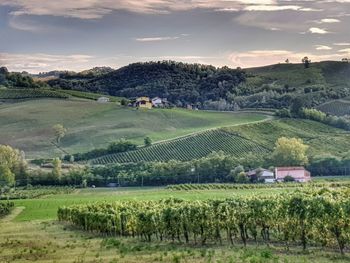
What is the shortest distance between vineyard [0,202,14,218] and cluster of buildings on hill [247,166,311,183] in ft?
162

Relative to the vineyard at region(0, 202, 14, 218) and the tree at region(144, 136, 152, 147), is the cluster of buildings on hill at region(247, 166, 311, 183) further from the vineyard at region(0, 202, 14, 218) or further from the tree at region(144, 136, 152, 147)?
the vineyard at region(0, 202, 14, 218)

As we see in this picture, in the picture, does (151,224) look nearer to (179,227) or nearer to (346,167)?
(179,227)

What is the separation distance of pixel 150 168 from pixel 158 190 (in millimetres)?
17095

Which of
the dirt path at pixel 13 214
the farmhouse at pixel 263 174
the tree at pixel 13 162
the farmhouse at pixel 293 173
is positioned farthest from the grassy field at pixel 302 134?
the dirt path at pixel 13 214

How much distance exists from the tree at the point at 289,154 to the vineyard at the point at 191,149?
11.4m

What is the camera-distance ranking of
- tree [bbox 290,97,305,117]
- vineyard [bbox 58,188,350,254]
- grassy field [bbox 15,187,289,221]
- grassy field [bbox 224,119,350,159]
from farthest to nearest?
tree [bbox 290,97,305,117], grassy field [bbox 224,119,350,159], grassy field [bbox 15,187,289,221], vineyard [bbox 58,188,350,254]

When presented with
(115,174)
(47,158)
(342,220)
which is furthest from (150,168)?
(342,220)

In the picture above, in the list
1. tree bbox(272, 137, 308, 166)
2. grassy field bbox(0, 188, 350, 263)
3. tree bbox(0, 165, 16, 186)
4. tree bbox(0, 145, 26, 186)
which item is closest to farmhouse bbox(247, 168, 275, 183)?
tree bbox(272, 137, 308, 166)

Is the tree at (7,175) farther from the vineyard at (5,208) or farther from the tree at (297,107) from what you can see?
the tree at (297,107)

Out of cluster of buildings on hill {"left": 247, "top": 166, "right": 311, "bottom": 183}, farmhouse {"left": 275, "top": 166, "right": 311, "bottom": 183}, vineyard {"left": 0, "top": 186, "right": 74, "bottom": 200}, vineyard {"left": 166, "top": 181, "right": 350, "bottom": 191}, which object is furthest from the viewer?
farmhouse {"left": 275, "top": 166, "right": 311, "bottom": 183}

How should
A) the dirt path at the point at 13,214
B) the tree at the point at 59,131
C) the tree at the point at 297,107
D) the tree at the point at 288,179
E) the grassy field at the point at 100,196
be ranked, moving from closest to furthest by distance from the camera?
the dirt path at the point at 13,214
the grassy field at the point at 100,196
the tree at the point at 288,179
the tree at the point at 59,131
the tree at the point at 297,107

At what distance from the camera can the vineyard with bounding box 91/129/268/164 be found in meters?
143

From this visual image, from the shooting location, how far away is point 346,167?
123312mm

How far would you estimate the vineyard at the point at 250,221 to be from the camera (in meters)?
44.1
